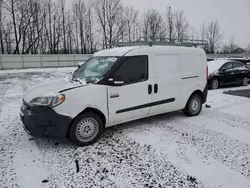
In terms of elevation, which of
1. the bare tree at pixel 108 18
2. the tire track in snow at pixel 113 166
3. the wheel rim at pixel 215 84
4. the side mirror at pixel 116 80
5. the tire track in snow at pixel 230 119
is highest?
the bare tree at pixel 108 18

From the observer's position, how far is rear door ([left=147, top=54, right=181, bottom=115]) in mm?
4449

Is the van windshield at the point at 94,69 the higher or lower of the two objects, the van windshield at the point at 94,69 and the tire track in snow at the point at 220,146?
the higher

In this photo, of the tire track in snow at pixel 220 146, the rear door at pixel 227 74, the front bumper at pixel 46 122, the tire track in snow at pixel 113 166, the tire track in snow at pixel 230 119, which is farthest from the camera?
the rear door at pixel 227 74

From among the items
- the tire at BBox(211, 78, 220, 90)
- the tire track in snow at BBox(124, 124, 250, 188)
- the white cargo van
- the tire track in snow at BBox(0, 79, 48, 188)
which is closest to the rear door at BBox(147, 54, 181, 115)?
the white cargo van

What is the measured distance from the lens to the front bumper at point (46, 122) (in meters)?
3.35

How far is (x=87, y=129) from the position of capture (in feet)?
12.2

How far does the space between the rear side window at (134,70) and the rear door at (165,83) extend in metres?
0.27

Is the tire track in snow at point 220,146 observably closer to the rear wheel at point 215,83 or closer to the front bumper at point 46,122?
the front bumper at point 46,122

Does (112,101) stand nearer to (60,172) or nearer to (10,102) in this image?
(60,172)

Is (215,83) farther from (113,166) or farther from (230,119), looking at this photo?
(113,166)

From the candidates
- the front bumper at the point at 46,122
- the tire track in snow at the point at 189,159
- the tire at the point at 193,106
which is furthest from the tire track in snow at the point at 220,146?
the front bumper at the point at 46,122

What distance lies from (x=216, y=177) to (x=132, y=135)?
1841 millimetres

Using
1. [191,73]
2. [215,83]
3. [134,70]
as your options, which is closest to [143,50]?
[134,70]

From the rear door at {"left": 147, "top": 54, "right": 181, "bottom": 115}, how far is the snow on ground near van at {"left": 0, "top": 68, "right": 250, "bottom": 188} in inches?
20.4
